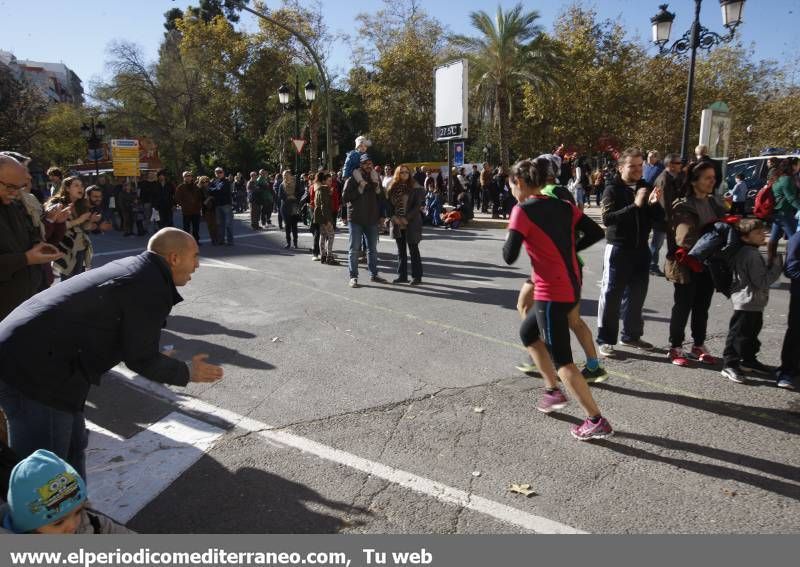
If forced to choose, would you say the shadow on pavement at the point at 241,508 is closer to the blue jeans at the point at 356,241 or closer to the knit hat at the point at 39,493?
the knit hat at the point at 39,493

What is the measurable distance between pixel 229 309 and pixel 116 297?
5.15 metres

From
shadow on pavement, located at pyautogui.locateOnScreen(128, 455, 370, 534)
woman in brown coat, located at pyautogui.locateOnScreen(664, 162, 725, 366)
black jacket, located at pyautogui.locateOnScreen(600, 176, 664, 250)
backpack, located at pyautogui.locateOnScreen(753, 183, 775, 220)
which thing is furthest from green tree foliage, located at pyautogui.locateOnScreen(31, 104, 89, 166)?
woman in brown coat, located at pyautogui.locateOnScreen(664, 162, 725, 366)

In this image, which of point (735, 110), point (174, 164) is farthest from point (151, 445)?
point (174, 164)

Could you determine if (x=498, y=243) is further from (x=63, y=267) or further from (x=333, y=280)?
(x=63, y=267)

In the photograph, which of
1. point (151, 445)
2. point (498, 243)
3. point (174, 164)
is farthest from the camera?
point (174, 164)

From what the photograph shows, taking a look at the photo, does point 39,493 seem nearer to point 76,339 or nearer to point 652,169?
point 76,339

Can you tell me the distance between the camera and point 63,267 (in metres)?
6.18

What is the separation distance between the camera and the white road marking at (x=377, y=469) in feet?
9.55

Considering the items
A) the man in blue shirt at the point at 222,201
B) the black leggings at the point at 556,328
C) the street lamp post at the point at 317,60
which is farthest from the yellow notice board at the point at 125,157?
the black leggings at the point at 556,328

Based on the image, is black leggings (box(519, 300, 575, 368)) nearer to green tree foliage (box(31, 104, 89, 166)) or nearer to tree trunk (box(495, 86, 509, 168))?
tree trunk (box(495, 86, 509, 168))

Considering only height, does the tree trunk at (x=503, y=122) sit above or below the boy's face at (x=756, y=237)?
above

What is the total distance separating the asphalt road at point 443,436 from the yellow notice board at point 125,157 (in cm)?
3139

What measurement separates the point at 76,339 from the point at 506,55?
85.0ft

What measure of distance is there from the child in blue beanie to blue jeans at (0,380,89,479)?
0.40 meters
